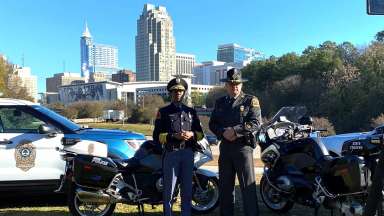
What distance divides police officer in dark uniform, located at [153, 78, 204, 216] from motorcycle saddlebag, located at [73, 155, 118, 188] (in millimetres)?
815

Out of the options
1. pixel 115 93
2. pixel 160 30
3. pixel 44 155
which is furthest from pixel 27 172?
pixel 160 30

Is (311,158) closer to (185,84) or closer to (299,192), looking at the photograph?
(299,192)

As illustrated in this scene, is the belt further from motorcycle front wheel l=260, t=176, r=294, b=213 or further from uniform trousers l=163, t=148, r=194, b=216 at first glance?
motorcycle front wheel l=260, t=176, r=294, b=213

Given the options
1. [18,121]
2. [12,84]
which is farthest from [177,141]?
[12,84]

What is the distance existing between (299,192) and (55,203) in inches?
145

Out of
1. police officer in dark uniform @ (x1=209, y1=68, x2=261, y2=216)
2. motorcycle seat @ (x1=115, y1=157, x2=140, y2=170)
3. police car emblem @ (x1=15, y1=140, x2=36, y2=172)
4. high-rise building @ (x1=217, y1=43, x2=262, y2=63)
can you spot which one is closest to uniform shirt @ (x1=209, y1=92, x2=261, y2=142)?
police officer in dark uniform @ (x1=209, y1=68, x2=261, y2=216)

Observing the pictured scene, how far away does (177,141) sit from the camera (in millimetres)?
5898

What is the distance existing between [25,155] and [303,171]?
12.2 feet

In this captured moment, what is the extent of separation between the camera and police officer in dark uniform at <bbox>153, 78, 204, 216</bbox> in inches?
233

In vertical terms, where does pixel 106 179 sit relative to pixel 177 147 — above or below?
below

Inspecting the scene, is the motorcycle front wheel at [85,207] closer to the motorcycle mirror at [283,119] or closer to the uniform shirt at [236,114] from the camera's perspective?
the uniform shirt at [236,114]

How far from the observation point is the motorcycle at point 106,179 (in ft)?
20.9

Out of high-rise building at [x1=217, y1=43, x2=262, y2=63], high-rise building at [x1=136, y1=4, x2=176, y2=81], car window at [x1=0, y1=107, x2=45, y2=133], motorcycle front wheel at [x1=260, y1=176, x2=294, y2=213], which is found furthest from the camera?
high-rise building at [x1=217, y1=43, x2=262, y2=63]

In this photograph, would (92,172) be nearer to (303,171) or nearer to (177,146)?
(177,146)
